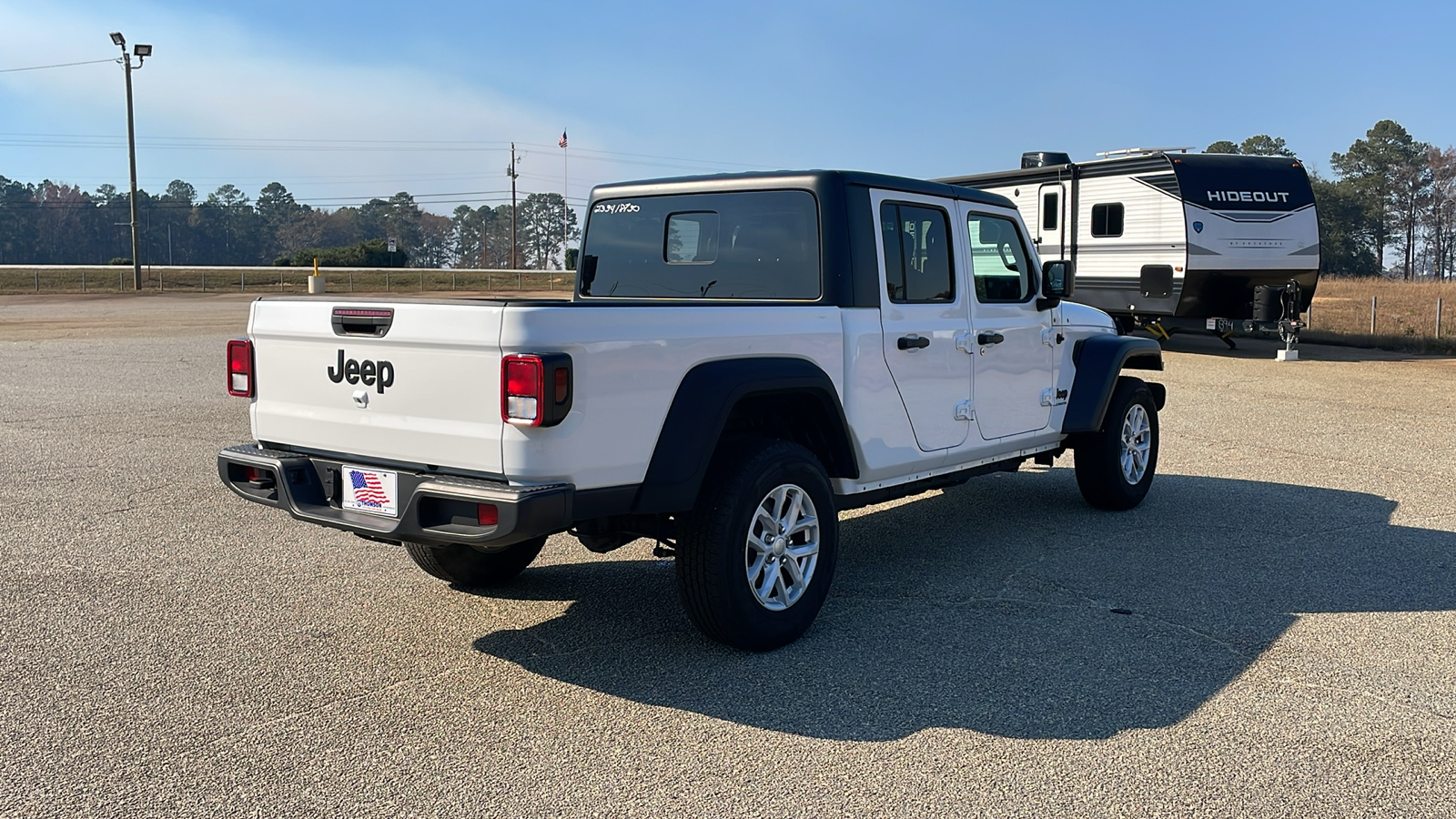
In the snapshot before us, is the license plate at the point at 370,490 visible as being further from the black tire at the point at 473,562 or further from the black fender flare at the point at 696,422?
the black tire at the point at 473,562

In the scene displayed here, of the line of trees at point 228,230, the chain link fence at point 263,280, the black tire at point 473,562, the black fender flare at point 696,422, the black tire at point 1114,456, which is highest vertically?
the line of trees at point 228,230

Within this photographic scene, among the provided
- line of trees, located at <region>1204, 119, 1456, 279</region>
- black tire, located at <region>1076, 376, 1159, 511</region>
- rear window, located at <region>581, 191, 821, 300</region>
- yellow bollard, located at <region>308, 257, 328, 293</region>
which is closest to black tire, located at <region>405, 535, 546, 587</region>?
rear window, located at <region>581, 191, 821, 300</region>

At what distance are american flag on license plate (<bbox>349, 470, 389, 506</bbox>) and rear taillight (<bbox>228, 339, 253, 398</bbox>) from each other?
856 mm

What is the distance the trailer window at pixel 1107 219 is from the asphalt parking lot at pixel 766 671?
11.7 m

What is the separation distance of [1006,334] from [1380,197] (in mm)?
92558

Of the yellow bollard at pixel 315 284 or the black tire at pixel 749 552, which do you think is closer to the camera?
the black tire at pixel 749 552

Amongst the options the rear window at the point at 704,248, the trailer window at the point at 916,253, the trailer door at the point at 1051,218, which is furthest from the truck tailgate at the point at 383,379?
the trailer door at the point at 1051,218

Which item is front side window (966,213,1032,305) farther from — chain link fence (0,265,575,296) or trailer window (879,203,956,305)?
chain link fence (0,265,575,296)

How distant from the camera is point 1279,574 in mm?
6129

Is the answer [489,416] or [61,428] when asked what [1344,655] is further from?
[61,428]

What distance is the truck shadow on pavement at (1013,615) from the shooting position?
14.2 feet

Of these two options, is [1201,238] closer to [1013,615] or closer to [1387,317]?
[1013,615]

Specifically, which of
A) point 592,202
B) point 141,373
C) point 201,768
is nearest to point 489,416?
point 201,768

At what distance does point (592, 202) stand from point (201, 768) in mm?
3801
